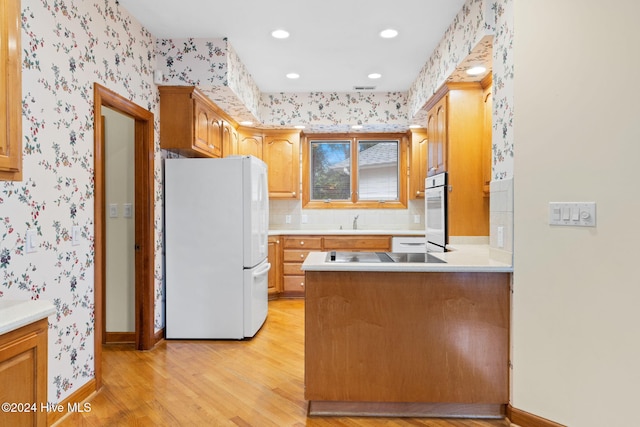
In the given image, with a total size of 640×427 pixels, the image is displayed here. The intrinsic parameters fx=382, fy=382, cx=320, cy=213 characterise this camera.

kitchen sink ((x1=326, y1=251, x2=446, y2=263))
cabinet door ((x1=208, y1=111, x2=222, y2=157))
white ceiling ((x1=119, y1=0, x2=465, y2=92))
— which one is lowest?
kitchen sink ((x1=326, y1=251, x2=446, y2=263))

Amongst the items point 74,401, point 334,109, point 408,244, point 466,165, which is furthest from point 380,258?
point 334,109

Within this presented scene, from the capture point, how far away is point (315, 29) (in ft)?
9.95

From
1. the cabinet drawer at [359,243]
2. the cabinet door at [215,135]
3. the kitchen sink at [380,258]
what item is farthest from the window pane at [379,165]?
the kitchen sink at [380,258]

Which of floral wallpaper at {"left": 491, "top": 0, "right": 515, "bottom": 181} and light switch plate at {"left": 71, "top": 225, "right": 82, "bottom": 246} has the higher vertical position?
floral wallpaper at {"left": 491, "top": 0, "right": 515, "bottom": 181}

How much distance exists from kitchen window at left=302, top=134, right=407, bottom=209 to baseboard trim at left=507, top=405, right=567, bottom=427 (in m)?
3.55

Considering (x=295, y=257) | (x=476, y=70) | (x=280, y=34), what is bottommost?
(x=295, y=257)

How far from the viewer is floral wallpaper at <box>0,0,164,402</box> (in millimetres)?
1854

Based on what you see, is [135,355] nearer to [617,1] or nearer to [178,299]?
[178,299]

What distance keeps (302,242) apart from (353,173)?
1.29m

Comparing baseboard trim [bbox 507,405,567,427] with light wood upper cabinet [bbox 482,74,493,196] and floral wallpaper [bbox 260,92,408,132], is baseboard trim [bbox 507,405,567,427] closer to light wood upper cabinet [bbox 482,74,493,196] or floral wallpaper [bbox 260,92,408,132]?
light wood upper cabinet [bbox 482,74,493,196]

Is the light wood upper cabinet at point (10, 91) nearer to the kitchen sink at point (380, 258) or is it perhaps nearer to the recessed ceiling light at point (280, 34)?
the kitchen sink at point (380, 258)

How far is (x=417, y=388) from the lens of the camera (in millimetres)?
2086

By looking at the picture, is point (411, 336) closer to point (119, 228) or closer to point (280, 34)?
point (280, 34)

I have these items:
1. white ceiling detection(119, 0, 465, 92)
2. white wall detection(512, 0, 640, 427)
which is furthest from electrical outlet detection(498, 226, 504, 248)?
white ceiling detection(119, 0, 465, 92)
